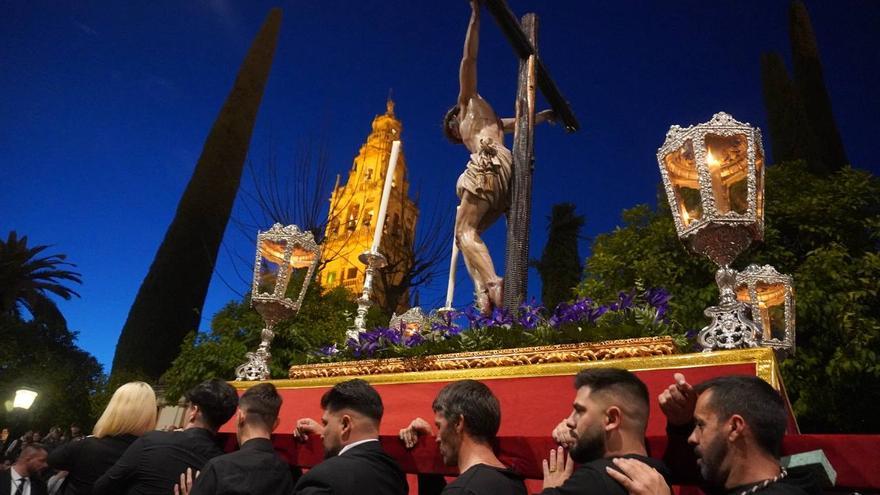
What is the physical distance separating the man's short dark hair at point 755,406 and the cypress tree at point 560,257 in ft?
49.5

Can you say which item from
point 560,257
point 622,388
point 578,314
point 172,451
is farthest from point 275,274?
point 560,257

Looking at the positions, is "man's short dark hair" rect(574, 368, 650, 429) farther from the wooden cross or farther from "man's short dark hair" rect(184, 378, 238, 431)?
the wooden cross

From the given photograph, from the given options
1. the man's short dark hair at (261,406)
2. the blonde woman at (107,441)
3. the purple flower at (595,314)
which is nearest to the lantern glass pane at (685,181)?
the purple flower at (595,314)

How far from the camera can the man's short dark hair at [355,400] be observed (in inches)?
90.0

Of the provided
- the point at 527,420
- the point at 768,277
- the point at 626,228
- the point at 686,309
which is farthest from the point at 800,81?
the point at 527,420

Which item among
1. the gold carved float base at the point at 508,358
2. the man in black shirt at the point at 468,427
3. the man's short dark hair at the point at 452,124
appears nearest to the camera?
the man in black shirt at the point at 468,427

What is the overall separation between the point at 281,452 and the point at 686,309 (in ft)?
26.3

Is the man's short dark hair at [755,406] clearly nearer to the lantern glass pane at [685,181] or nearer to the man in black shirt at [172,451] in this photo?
the lantern glass pane at [685,181]

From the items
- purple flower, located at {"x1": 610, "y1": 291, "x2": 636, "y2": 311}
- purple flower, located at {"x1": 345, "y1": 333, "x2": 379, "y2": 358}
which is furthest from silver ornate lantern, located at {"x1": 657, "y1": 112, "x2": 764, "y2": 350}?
purple flower, located at {"x1": 345, "y1": 333, "x2": 379, "y2": 358}

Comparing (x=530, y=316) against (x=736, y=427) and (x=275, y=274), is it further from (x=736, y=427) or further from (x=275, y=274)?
(x=275, y=274)

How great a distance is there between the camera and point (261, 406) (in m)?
2.60

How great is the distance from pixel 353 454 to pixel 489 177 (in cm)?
329

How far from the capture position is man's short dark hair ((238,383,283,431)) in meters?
2.60

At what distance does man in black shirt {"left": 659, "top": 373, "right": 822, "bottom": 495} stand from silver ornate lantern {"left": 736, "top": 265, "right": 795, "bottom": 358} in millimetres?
3309
